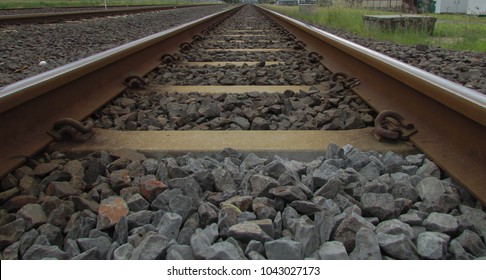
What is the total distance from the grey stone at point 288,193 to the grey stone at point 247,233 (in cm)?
21

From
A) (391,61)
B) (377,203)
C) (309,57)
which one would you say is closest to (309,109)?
(391,61)

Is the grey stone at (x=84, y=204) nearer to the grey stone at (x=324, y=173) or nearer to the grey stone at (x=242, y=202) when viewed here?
the grey stone at (x=242, y=202)

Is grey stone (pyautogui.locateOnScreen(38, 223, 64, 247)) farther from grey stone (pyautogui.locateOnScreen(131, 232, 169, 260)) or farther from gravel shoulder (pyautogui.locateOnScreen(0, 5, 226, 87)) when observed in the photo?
gravel shoulder (pyautogui.locateOnScreen(0, 5, 226, 87))

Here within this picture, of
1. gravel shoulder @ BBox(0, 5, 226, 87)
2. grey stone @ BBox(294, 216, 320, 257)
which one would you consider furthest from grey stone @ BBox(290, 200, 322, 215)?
gravel shoulder @ BBox(0, 5, 226, 87)

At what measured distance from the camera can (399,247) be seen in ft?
4.07

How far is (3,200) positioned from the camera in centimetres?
153

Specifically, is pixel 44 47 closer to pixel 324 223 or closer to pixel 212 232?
pixel 212 232

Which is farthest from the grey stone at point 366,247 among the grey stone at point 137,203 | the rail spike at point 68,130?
the rail spike at point 68,130

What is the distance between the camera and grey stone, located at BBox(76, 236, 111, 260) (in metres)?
1.28

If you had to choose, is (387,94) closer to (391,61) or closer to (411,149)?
(391,61)

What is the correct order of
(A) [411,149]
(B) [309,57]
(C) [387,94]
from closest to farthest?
(A) [411,149]
(C) [387,94]
(B) [309,57]

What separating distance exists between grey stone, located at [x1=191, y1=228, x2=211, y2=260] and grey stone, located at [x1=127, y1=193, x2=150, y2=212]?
0.90 ft

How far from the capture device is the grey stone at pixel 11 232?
131cm
